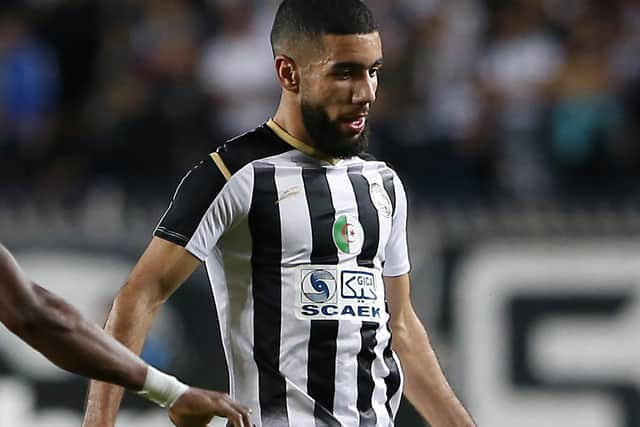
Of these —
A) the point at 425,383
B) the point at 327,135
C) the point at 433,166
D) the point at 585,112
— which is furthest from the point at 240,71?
the point at 327,135

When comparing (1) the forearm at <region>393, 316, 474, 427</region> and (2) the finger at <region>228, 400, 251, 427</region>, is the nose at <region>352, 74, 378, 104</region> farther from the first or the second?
(2) the finger at <region>228, 400, 251, 427</region>

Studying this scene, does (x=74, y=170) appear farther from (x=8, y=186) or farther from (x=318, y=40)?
(x=318, y=40)

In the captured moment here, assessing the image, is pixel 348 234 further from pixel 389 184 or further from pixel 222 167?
pixel 222 167

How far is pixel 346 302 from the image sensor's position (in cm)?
449

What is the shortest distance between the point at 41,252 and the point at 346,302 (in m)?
4.00

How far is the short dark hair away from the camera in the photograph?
14.6ft

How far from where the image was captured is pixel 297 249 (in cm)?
448

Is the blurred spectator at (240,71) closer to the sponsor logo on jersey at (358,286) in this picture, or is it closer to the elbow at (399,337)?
the elbow at (399,337)

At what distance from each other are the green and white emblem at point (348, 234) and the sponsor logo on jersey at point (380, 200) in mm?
124

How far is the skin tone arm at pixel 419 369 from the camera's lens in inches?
191

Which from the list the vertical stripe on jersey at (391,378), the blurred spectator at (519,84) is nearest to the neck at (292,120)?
the vertical stripe on jersey at (391,378)

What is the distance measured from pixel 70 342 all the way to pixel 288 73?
1.20 metres

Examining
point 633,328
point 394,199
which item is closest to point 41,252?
point 633,328

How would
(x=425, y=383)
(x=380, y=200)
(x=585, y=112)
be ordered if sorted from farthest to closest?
(x=585, y=112) < (x=425, y=383) < (x=380, y=200)
